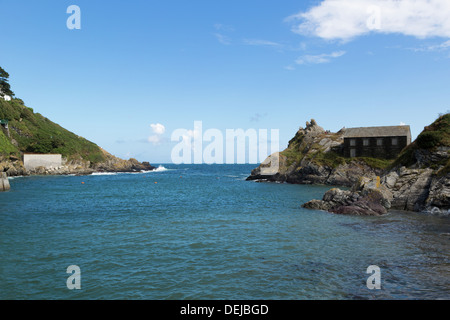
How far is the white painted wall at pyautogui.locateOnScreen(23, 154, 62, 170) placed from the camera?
126750mm

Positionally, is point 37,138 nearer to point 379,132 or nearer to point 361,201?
point 379,132

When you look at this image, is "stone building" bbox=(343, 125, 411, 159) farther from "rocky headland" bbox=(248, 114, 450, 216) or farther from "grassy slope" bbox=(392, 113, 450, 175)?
"grassy slope" bbox=(392, 113, 450, 175)

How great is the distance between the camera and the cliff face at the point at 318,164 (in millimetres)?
81000

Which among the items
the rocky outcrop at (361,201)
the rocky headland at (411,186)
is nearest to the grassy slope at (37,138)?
the rocky outcrop at (361,201)

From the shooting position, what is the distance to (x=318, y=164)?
86.7 metres

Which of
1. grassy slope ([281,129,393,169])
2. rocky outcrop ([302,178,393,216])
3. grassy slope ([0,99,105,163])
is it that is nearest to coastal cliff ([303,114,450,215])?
rocky outcrop ([302,178,393,216])

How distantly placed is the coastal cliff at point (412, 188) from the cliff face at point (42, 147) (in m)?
116

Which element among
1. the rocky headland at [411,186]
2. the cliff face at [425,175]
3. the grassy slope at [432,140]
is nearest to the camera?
the cliff face at [425,175]

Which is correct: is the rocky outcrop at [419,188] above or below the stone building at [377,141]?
below

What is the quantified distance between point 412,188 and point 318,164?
4590 centimetres

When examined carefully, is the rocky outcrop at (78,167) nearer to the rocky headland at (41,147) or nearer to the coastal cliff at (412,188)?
the rocky headland at (41,147)

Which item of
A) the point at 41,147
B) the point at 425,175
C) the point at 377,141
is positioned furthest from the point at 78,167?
the point at 425,175
